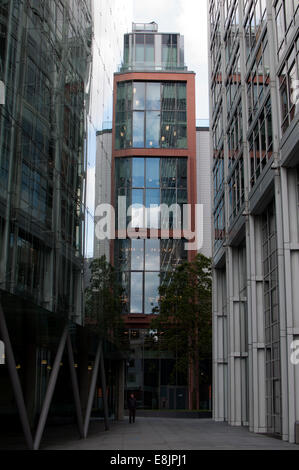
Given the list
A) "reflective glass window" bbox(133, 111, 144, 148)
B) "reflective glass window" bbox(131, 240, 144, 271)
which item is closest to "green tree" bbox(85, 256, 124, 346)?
"reflective glass window" bbox(131, 240, 144, 271)

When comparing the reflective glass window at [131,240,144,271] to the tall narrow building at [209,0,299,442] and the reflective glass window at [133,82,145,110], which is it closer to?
the reflective glass window at [133,82,145,110]

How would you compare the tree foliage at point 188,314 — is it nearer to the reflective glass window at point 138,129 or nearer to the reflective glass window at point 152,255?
the reflective glass window at point 152,255

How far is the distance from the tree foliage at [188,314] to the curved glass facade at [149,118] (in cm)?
1675

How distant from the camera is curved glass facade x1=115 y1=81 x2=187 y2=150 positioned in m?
63.1

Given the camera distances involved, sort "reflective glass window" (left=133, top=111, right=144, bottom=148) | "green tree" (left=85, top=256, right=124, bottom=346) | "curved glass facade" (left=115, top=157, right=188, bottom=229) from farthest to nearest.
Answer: "reflective glass window" (left=133, top=111, right=144, bottom=148), "curved glass facade" (left=115, top=157, right=188, bottom=229), "green tree" (left=85, top=256, right=124, bottom=346)

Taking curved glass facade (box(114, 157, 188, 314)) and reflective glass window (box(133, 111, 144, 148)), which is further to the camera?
reflective glass window (box(133, 111, 144, 148))

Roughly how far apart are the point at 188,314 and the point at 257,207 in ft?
72.0

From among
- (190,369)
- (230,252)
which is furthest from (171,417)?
(230,252)

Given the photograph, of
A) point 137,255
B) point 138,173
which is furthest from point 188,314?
point 138,173

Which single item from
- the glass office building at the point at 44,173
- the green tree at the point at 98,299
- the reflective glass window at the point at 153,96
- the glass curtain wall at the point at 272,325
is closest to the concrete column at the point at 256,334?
the glass curtain wall at the point at 272,325

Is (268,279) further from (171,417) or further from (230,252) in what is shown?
(171,417)

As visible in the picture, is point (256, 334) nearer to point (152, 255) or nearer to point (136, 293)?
point (136, 293)

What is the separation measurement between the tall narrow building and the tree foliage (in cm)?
687

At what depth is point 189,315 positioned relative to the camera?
49219mm
